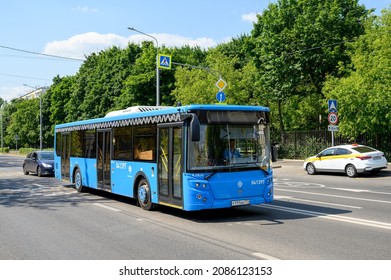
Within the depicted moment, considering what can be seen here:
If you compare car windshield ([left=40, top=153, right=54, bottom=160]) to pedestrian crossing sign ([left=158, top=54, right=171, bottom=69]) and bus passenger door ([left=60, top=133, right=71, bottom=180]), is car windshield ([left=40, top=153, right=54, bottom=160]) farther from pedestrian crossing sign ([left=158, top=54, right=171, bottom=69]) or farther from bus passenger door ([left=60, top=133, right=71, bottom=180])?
pedestrian crossing sign ([left=158, top=54, right=171, bottom=69])

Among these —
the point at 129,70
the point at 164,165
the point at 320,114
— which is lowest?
the point at 164,165

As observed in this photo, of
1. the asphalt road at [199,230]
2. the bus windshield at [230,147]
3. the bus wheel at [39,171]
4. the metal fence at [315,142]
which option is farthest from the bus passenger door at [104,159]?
the metal fence at [315,142]

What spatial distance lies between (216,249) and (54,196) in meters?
9.46

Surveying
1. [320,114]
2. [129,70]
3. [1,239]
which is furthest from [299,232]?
[129,70]

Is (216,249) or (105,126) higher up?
(105,126)

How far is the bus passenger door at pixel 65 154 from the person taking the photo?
17103 mm

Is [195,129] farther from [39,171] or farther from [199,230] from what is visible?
[39,171]

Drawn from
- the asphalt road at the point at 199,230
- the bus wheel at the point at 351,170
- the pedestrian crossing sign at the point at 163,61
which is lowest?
the asphalt road at the point at 199,230

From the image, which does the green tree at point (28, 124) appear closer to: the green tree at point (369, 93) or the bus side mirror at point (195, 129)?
the green tree at point (369, 93)

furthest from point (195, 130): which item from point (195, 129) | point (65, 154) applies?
point (65, 154)

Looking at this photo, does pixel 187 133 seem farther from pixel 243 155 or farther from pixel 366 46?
pixel 366 46

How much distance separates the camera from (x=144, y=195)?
446 inches

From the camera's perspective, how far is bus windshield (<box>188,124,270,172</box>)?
931 centimetres

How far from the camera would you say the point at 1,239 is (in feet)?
26.5
